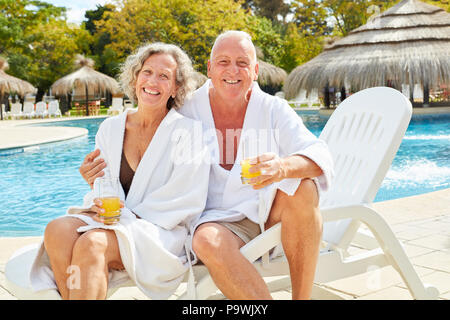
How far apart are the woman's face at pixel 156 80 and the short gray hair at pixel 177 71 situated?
2 centimetres

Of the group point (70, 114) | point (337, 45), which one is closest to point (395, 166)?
point (337, 45)

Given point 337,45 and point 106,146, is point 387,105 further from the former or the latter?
point 337,45

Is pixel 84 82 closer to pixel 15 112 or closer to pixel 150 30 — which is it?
pixel 15 112

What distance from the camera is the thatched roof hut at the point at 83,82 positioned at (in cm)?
2431

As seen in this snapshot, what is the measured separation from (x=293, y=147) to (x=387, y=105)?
0.70 metres

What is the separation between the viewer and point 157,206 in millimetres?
2119

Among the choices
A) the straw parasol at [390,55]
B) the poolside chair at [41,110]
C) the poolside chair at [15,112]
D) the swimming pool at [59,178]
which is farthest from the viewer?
the poolside chair at [41,110]

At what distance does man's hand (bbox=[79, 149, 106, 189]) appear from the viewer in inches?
87.0

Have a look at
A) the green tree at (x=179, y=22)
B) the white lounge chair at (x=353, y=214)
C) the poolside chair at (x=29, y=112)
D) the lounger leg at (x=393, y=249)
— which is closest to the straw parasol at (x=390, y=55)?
the green tree at (x=179, y=22)

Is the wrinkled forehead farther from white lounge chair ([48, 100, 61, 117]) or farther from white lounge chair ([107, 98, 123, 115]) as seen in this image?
white lounge chair ([48, 100, 61, 117])

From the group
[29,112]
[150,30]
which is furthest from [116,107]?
[150,30]

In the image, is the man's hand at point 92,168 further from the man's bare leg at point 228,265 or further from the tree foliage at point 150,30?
the tree foliage at point 150,30

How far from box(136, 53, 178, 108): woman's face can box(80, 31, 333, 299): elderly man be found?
0.54 feet
